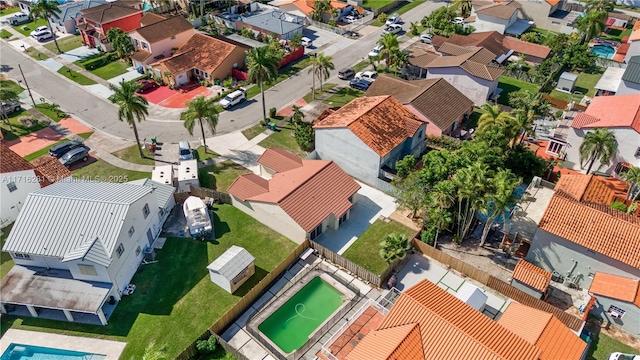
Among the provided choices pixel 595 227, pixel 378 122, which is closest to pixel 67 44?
pixel 378 122

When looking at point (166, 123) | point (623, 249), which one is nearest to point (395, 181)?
point (623, 249)

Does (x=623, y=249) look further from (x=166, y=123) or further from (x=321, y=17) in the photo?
(x=321, y=17)

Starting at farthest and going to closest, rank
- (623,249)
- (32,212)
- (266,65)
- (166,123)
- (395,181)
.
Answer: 1. (166,123)
2. (266,65)
3. (395,181)
4. (32,212)
5. (623,249)

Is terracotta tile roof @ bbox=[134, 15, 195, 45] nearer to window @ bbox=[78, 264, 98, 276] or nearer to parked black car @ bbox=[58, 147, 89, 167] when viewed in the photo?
parked black car @ bbox=[58, 147, 89, 167]

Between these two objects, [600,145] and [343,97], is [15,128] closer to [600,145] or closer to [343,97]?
[343,97]

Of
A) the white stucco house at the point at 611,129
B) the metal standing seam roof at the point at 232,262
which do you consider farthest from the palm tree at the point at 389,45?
the metal standing seam roof at the point at 232,262

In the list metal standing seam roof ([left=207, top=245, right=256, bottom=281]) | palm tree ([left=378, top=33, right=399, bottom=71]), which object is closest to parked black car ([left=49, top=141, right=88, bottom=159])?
metal standing seam roof ([left=207, top=245, right=256, bottom=281])
